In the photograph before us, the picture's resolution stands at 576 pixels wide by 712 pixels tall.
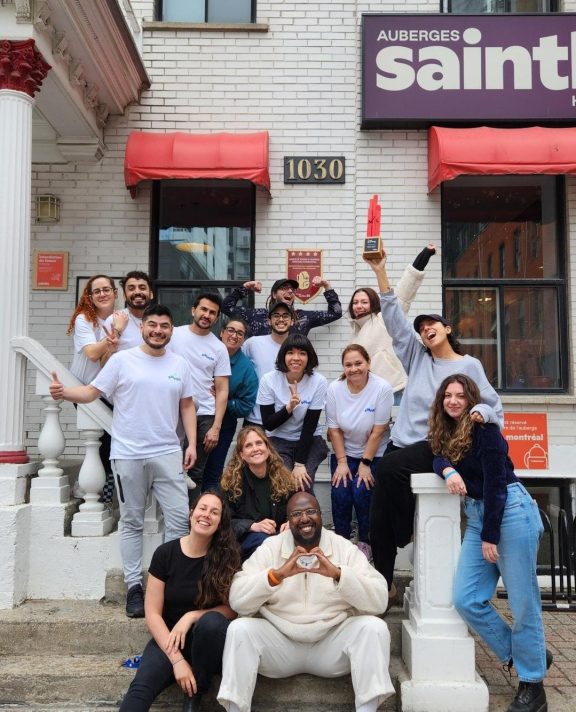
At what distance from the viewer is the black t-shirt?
3773 mm

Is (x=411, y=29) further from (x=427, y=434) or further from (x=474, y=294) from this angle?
(x=427, y=434)

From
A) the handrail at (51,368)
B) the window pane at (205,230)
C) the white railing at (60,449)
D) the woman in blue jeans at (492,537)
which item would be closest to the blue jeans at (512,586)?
the woman in blue jeans at (492,537)

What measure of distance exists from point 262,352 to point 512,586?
8.73 feet

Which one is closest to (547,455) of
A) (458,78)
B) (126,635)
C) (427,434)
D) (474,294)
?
(474,294)

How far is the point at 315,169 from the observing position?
6887mm

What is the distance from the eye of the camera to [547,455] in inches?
256

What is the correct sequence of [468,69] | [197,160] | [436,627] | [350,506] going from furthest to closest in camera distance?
[468,69] → [197,160] → [350,506] → [436,627]

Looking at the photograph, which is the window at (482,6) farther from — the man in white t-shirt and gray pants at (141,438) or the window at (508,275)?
the man in white t-shirt and gray pants at (141,438)

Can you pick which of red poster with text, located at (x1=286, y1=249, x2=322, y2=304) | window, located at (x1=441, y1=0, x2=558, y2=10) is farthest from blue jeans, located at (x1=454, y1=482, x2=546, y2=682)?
window, located at (x1=441, y1=0, x2=558, y2=10)

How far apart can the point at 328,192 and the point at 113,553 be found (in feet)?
13.5

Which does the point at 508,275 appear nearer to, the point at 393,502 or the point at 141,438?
the point at 393,502

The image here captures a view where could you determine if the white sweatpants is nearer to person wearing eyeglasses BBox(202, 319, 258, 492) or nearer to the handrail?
person wearing eyeglasses BBox(202, 319, 258, 492)

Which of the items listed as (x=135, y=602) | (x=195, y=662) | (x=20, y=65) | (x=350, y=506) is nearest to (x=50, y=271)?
(x=20, y=65)

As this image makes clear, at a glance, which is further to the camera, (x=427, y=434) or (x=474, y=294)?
(x=474, y=294)
